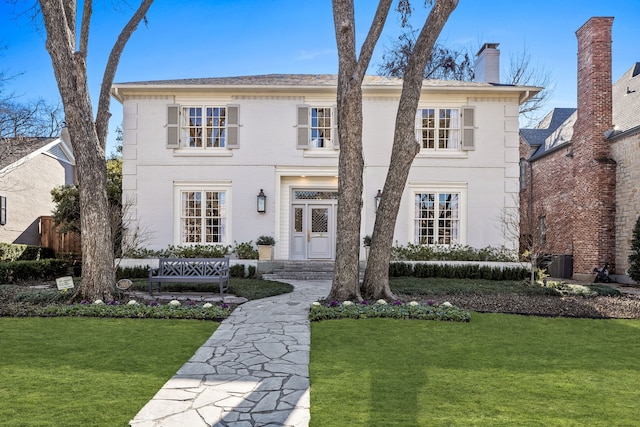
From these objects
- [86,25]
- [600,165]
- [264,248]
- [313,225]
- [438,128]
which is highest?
[86,25]

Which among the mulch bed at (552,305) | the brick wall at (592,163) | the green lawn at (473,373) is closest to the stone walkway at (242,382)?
the green lawn at (473,373)

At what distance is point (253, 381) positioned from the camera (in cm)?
457

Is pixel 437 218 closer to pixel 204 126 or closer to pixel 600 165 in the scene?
pixel 600 165

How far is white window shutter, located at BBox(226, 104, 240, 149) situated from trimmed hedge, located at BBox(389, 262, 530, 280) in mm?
6496

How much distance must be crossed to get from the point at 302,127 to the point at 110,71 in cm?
668

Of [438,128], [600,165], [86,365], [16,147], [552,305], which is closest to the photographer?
[86,365]

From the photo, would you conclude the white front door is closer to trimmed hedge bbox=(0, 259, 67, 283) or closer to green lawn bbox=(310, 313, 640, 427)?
trimmed hedge bbox=(0, 259, 67, 283)

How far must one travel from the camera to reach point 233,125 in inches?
598

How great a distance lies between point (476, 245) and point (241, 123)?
28.7 feet

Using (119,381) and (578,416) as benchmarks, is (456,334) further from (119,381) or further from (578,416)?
(119,381)

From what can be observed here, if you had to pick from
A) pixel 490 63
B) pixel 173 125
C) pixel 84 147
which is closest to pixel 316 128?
pixel 173 125

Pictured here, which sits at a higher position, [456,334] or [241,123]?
[241,123]

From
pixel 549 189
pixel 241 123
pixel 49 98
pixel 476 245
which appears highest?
pixel 49 98

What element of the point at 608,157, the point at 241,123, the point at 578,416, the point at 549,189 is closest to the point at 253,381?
the point at 578,416
